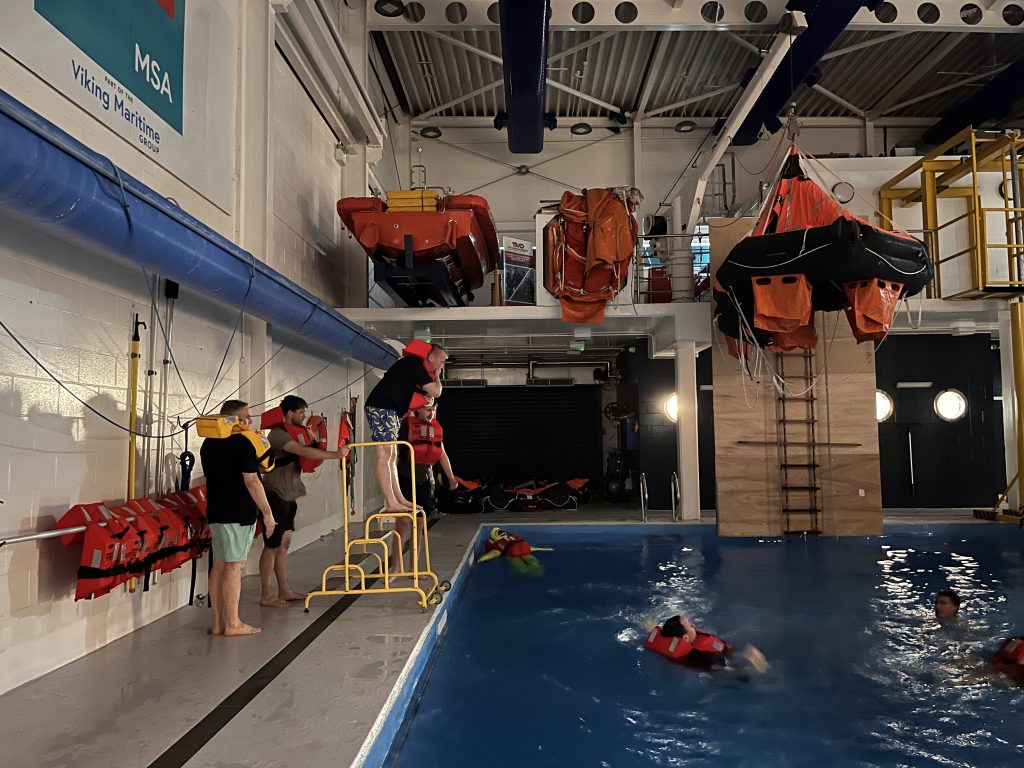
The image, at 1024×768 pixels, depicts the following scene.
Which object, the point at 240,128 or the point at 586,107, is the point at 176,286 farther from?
the point at 586,107

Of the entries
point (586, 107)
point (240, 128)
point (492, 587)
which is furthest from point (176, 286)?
point (586, 107)

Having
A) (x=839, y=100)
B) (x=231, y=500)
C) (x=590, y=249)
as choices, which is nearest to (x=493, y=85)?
(x=590, y=249)

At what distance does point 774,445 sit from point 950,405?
14.8ft

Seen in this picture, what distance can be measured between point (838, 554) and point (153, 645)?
6.97 m

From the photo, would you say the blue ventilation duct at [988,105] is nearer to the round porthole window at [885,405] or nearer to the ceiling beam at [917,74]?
the ceiling beam at [917,74]

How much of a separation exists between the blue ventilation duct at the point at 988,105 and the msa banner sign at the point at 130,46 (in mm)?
12531

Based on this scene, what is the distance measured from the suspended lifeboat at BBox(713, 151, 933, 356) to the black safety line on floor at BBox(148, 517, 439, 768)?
498cm

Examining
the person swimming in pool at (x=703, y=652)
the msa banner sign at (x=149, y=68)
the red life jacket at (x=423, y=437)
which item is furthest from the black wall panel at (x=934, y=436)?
the msa banner sign at (x=149, y=68)

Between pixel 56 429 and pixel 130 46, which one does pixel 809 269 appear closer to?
pixel 130 46

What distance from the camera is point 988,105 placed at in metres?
12.3

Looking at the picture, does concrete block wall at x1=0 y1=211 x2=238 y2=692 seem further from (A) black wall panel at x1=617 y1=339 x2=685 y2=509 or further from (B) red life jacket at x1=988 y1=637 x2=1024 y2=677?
(A) black wall panel at x1=617 y1=339 x2=685 y2=509

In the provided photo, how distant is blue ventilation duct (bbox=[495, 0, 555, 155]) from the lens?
7.11 meters

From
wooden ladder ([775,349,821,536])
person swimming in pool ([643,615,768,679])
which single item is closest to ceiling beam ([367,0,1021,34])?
wooden ladder ([775,349,821,536])

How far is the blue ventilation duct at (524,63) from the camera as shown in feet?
23.3
